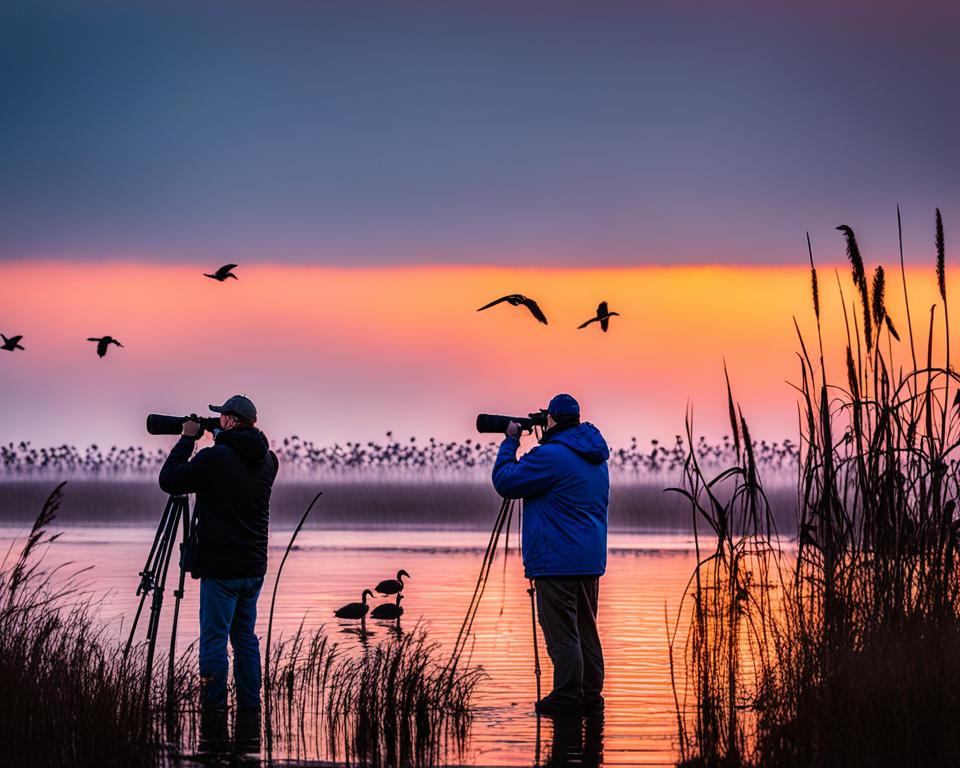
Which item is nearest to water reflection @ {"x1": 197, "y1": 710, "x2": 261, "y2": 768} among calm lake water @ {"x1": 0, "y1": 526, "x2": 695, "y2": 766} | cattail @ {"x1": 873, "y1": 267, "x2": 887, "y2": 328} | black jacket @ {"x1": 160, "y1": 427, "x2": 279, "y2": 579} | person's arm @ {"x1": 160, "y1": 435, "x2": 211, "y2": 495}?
black jacket @ {"x1": 160, "y1": 427, "x2": 279, "y2": 579}

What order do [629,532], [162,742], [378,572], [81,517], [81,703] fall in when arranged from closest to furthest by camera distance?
[81,703] < [162,742] < [378,572] < [629,532] < [81,517]

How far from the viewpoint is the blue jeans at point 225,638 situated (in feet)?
36.5

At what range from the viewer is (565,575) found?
11680 mm

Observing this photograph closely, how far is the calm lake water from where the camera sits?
1082 cm

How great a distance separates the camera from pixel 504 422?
1222cm

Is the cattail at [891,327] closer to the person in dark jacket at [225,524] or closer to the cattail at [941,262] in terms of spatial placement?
the cattail at [941,262]

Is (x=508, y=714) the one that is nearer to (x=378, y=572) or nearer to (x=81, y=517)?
(x=378, y=572)

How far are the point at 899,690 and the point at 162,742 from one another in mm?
4349

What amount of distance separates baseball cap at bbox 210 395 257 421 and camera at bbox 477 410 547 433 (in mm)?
1681

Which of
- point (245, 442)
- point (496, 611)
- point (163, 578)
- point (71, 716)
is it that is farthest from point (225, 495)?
point (496, 611)

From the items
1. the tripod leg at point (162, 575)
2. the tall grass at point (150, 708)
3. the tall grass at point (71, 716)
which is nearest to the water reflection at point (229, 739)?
the tall grass at point (150, 708)

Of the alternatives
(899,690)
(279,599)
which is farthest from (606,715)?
(279,599)

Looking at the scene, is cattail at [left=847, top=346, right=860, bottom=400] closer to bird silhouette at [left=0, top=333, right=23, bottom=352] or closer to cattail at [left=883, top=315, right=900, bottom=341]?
cattail at [left=883, top=315, right=900, bottom=341]

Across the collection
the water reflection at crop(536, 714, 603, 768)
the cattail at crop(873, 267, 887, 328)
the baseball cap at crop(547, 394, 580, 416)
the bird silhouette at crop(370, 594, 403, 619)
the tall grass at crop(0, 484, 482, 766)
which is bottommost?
the water reflection at crop(536, 714, 603, 768)
